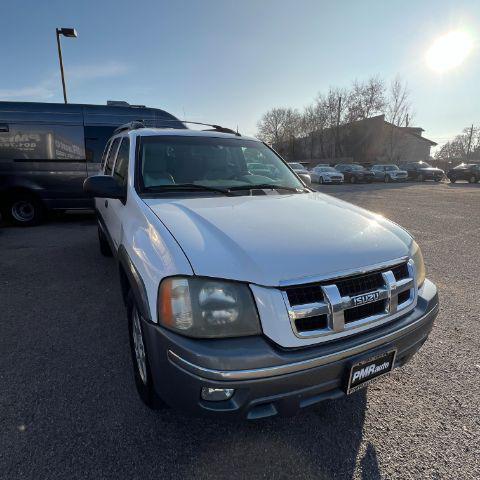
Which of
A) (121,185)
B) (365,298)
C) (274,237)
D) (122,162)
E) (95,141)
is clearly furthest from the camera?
(95,141)

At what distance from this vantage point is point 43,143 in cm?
708

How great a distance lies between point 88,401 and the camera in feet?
7.07

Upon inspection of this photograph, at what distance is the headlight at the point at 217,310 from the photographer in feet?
4.96

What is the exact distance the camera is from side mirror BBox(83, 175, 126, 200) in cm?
256

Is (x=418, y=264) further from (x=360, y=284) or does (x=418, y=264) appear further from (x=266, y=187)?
(x=266, y=187)

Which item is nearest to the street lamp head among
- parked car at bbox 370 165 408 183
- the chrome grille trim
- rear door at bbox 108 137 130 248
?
rear door at bbox 108 137 130 248

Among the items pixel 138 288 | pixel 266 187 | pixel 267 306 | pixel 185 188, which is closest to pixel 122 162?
pixel 185 188

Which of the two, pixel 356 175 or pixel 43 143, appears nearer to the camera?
pixel 43 143

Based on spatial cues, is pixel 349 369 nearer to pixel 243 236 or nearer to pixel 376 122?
pixel 243 236

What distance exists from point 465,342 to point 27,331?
4.00 meters

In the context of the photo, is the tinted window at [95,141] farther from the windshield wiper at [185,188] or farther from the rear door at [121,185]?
the windshield wiper at [185,188]

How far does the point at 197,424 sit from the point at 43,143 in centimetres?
728

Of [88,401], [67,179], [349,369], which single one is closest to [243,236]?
[349,369]

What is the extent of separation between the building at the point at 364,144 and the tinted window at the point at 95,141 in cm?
4156
